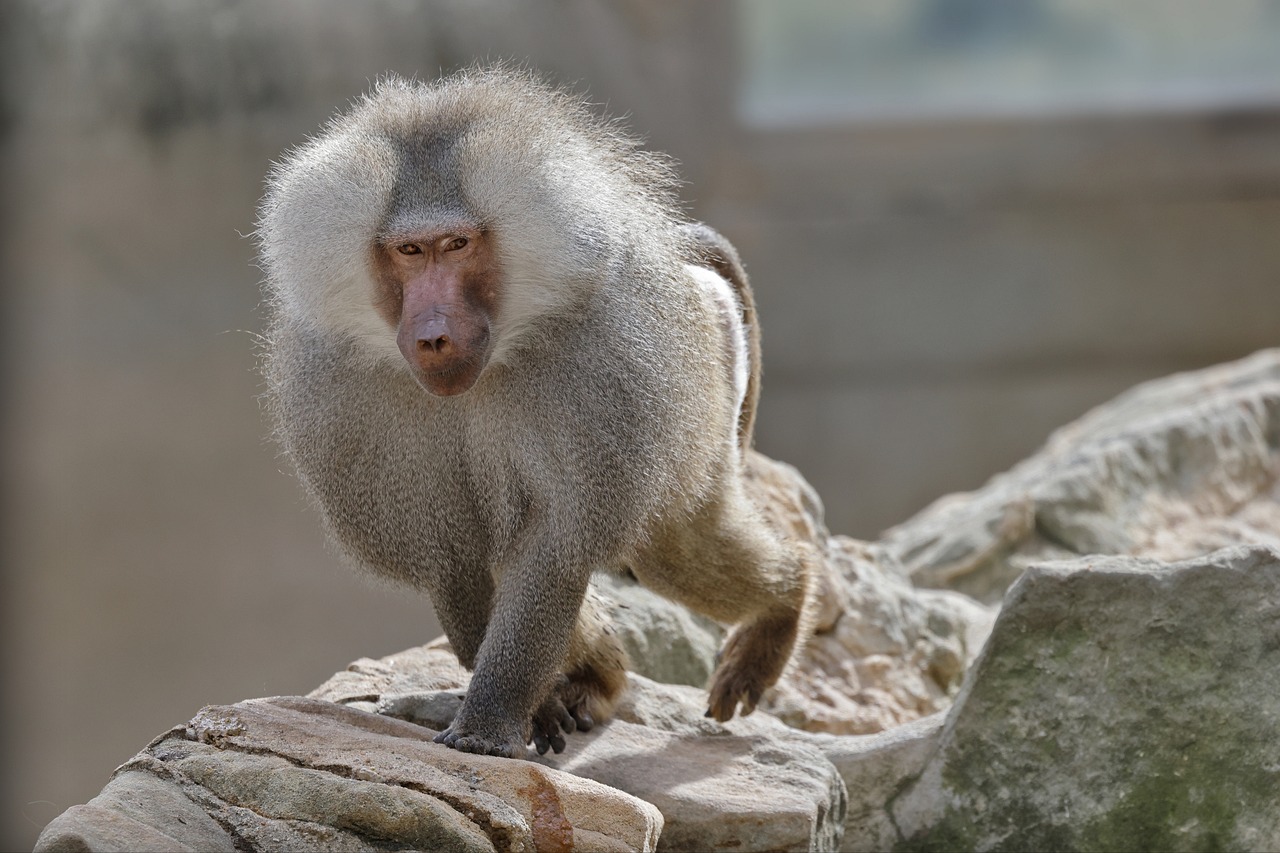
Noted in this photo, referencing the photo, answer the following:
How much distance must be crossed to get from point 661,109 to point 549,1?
1.13 m

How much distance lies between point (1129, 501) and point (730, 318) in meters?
2.30

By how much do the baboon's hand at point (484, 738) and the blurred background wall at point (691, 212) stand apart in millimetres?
4499

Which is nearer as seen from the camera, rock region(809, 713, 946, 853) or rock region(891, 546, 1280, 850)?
rock region(891, 546, 1280, 850)

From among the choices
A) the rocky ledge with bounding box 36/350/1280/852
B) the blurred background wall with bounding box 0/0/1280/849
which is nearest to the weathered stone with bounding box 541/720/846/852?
the rocky ledge with bounding box 36/350/1280/852

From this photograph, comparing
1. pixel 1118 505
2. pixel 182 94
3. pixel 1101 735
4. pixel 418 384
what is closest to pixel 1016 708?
pixel 1101 735

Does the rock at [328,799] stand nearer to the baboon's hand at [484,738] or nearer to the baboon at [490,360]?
the baboon's hand at [484,738]

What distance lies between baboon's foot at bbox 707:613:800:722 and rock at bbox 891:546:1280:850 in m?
0.48

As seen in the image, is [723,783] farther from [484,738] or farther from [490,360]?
[490,360]

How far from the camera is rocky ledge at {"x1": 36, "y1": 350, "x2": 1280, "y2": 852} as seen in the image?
7.50 feet

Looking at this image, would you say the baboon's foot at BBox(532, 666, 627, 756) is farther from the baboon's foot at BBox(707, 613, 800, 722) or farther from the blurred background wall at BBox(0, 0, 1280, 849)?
the blurred background wall at BBox(0, 0, 1280, 849)

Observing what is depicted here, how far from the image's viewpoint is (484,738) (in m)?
2.66

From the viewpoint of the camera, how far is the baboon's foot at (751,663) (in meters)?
3.38

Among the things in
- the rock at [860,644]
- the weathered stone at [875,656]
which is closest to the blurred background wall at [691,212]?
the rock at [860,644]

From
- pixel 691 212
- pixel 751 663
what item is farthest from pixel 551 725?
pixel 691 212
